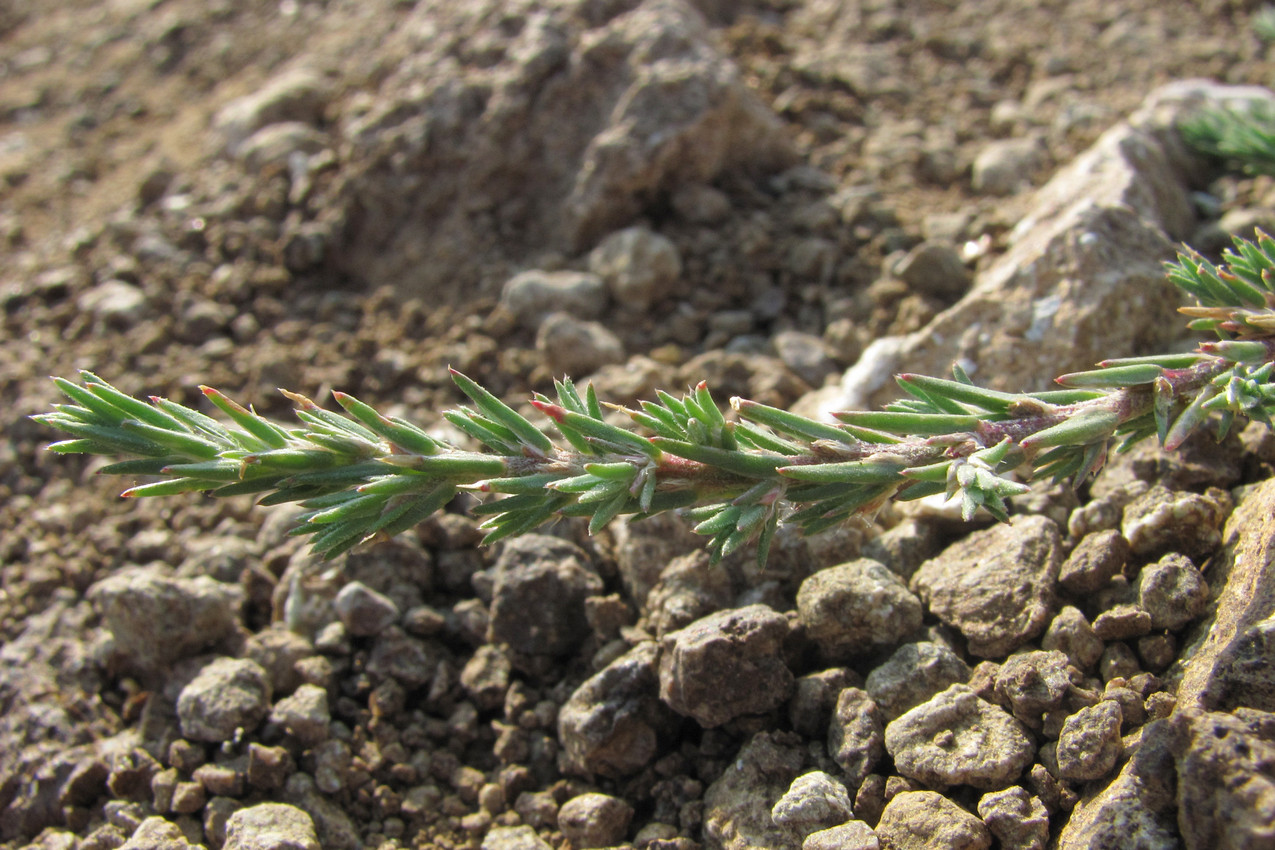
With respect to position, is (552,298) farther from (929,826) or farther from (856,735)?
(929,826)

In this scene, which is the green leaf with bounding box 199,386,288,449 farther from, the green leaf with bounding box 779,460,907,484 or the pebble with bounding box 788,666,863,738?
the pebble with bounding box 788,666,863,738

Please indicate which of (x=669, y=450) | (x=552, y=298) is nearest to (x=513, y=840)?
(x=669, y=450)

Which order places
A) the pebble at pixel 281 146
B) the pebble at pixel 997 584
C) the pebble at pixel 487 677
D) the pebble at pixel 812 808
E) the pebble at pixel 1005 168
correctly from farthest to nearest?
the pebble at pixel 281 146, the pebble at pixel 1005 168, the pebble at pixel 487 677, the pebble at pixel 997 584, the pebble at pixel 812 808

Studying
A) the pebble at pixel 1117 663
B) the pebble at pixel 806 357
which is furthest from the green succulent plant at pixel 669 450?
the pebble at pixel 806 357

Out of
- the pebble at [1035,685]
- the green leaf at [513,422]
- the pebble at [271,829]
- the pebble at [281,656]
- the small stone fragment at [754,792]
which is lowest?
the small stone fragment at [754,792]

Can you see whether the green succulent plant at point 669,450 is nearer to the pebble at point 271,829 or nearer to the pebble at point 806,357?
the pebble at point 271,829

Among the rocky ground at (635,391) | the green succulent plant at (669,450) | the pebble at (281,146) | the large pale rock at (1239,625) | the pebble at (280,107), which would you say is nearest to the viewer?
the large pale rock at (1239,625)
